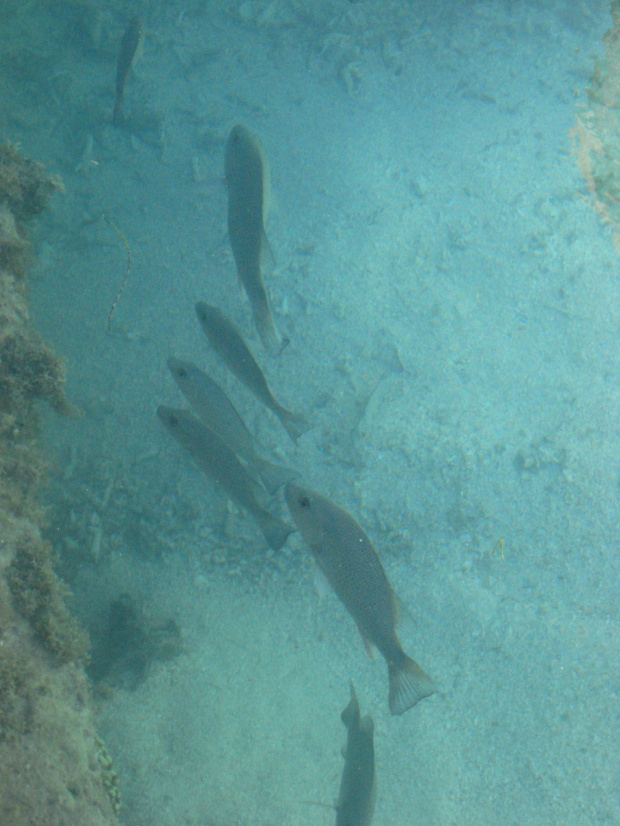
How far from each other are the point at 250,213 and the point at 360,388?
2104mm

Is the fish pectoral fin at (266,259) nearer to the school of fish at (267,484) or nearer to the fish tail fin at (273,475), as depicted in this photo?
the school of fish at (267,484)

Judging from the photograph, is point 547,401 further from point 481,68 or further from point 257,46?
point 257,46

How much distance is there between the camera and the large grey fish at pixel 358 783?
222cm

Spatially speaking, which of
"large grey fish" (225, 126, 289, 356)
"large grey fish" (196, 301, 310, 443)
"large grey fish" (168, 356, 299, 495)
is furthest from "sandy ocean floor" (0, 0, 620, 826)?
"large grey fish" (225, 126, 289, 356)

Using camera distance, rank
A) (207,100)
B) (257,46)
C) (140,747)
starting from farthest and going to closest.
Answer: (257,46), (207,100), (140,747)

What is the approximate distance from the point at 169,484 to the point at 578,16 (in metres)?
8.09

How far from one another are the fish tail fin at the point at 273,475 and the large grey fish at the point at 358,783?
4.37 feet

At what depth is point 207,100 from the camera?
614 cm

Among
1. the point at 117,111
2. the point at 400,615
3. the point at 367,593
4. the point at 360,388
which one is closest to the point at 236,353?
the point at 367,593

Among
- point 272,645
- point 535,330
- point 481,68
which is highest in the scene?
point 481,68

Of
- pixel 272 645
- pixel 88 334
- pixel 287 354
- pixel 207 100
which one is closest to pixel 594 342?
pixel 287 354

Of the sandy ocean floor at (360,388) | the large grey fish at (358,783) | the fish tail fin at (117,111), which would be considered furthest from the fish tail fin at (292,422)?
the fish tail fin at (117,111)

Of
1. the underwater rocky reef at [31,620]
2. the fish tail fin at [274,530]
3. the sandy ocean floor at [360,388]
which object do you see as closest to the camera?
the underwater rocky reef at [31,620]

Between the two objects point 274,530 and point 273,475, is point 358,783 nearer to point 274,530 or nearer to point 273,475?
point 274,530
